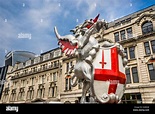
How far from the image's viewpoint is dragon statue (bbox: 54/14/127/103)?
16.6ft

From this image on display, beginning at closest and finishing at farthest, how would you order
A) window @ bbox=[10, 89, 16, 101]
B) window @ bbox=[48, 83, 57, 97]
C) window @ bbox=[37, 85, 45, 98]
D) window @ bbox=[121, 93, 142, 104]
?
window @ bbox=[121, 93, 142, 104], window @ bbox=[48, 83, 57, 97], window @ bbox=[37, 85, 45, 98], window @ bbox=[10, 89, 16, 101]

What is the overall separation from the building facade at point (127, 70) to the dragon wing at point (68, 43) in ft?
6.25

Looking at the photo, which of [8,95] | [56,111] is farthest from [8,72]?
[56,111]

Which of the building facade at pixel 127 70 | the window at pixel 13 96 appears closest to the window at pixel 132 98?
the building facade at pixel 127 70

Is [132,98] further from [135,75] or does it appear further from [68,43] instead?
[68,43]

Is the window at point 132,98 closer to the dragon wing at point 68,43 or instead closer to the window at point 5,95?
the dragon wing at point 68,43

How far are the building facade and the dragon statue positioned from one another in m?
Answer: 1.88

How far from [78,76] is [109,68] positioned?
121 centimetres

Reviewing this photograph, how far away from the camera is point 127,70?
17.5m

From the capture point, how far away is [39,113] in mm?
2775

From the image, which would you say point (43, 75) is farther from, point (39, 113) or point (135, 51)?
point (39, 113)

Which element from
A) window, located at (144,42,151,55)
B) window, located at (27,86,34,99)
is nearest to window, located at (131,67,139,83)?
window, located at (144,42,151,55)

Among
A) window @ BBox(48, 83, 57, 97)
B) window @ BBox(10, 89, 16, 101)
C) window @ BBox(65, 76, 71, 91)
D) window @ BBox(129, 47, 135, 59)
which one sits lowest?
window @ BBox(10, 89, 16, 101)

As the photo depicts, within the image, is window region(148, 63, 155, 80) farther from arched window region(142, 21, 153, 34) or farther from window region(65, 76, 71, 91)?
window region(65, 76, 71, 91)
